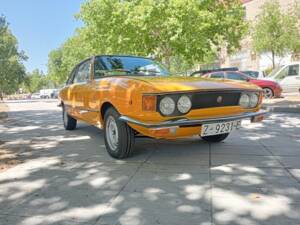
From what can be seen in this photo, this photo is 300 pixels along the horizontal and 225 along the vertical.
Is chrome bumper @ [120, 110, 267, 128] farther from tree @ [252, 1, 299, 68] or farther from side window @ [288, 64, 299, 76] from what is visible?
tree @ [252, 1, 299, 68]

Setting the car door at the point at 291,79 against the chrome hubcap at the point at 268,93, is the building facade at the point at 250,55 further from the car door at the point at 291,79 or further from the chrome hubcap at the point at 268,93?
the chrome hubcap at the point at 268,93

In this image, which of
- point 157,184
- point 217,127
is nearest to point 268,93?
point 217,127

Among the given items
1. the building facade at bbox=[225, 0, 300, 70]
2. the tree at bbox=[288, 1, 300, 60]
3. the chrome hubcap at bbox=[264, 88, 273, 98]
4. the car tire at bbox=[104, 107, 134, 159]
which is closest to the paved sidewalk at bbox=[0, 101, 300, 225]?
the car tire at bbox=[104, 107, 134, 159]

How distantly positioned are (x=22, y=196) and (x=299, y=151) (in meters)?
4.10

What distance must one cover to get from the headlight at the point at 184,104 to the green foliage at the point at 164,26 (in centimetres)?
1348

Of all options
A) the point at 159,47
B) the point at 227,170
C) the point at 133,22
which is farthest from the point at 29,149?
the point at 159,47

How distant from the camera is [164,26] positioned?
1777 cm

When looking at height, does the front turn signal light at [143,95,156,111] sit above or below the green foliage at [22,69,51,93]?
below

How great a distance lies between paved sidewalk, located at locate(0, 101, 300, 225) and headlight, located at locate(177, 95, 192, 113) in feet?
2.57

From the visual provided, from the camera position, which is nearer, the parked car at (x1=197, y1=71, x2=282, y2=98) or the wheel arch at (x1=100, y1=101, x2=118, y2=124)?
the wheel arch at (x1=100, y1=101, x2=118, y2=124)

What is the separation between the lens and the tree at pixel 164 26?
57.9 feet

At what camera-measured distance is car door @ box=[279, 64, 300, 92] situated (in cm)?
1762

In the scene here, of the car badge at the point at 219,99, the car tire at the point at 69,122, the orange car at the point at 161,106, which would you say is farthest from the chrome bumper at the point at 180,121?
the car tire at the point at 69,122

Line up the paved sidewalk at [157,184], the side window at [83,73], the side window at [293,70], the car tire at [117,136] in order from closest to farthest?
the paved sidewalk at [157,184] → the car tire at [117,136] → the side window at [83,73] → the side window at [293,70]
